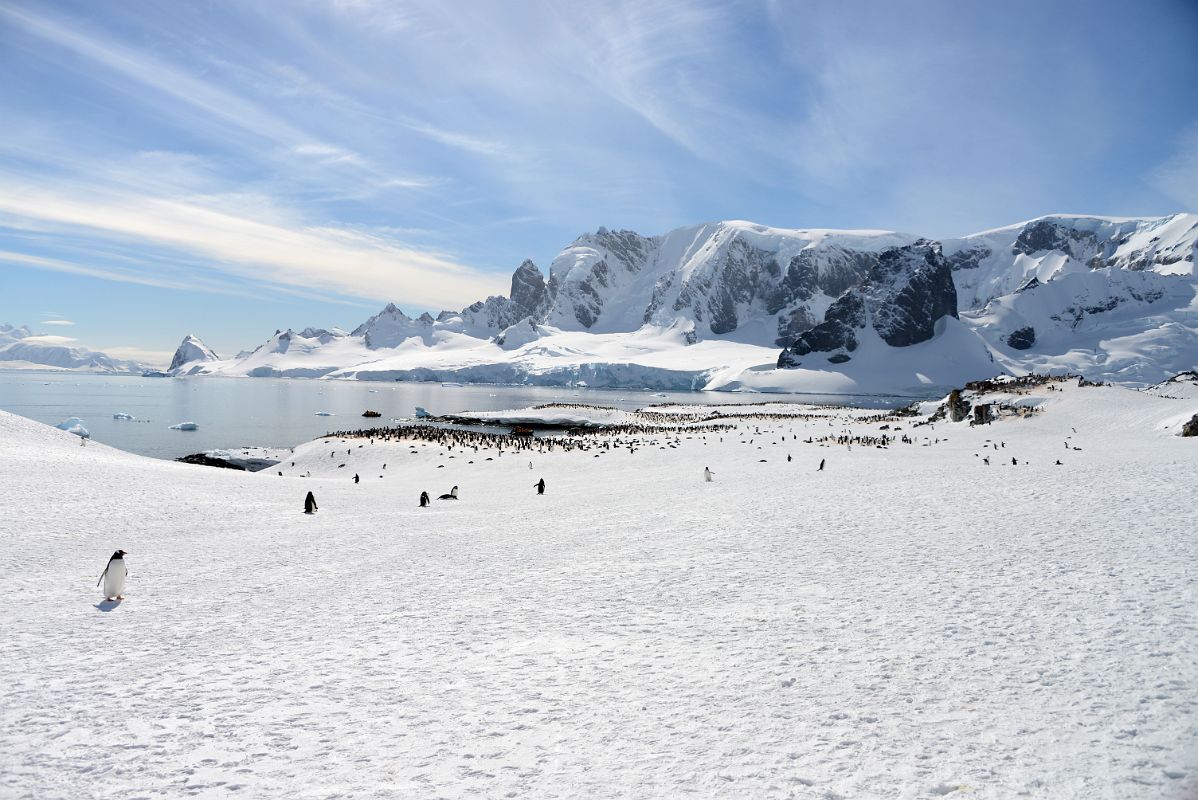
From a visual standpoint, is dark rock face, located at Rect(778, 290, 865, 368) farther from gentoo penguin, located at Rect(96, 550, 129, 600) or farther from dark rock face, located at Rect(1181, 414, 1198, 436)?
gentoo penguin, located at Rect(96, 550, 129, 600)

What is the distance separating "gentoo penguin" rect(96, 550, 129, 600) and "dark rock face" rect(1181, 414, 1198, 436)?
37.3 metres

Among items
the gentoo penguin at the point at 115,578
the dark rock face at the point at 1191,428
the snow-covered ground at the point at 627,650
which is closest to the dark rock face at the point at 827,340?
the dark rock face at the point at 1191,428

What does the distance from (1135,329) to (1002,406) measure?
18719 centimetres

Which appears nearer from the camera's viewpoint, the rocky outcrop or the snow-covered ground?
the snow-covered ground

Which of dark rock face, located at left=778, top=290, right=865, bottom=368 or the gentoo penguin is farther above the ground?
dark rock face, located at left=778, top=290, right=865, bottom=368

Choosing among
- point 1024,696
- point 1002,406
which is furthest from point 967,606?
point 1002,406

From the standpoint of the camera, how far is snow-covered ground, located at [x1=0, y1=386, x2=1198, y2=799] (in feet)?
18.5

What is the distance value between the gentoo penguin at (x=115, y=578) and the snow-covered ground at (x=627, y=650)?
0.28 meters

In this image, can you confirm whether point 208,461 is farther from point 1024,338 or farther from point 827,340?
point 1024,338

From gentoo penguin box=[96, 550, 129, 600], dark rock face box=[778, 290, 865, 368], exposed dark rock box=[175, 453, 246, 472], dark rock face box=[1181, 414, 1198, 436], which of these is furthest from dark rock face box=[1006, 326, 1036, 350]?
gentoo penguin box=[96, 550, 129, 600]

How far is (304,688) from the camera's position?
7.34 meters

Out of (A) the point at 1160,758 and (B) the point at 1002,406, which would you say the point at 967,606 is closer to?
(A) the point at 1160,758

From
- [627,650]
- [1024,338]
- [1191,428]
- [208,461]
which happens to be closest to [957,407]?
[1191,428]

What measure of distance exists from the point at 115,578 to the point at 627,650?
8.63 metres
